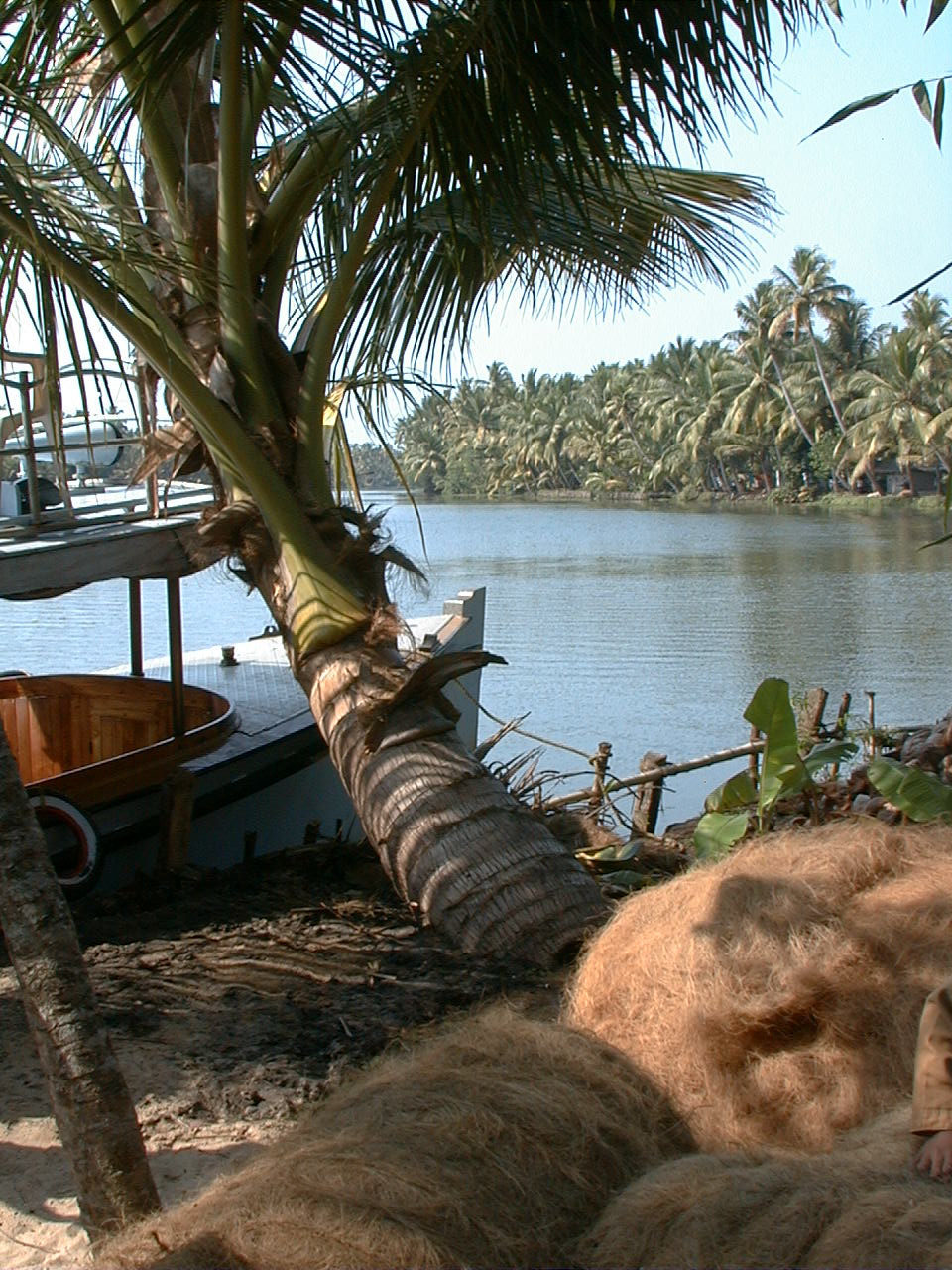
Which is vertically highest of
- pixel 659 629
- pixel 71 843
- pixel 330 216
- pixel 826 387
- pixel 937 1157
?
pixel 826 387

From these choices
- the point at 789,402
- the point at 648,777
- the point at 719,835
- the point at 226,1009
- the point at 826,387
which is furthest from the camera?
the point at 789,402

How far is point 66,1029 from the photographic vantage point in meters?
3.17

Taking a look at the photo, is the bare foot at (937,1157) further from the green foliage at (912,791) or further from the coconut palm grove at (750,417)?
the coconut palm grove at (750,417)

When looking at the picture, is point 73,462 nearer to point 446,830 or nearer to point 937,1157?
point 446,830

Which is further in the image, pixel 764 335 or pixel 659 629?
pixel 764 335

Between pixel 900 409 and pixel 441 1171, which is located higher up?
pixel 900 409

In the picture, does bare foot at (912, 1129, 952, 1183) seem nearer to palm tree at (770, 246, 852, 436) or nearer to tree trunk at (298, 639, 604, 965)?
tree trunk at (298, 639, 604, 965)

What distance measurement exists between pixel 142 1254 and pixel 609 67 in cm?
488

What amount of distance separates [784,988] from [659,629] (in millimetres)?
18167

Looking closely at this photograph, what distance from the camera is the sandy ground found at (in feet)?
13.5

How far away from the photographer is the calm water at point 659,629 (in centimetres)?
1478

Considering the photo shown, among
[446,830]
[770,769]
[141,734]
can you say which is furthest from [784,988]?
[141,734]

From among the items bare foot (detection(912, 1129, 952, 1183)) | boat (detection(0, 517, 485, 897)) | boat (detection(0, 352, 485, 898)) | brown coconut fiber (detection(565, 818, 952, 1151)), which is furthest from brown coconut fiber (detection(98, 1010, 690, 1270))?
boat (detection(0, 517, 485, 897))

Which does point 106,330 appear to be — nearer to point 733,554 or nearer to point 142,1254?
point 142,1254
